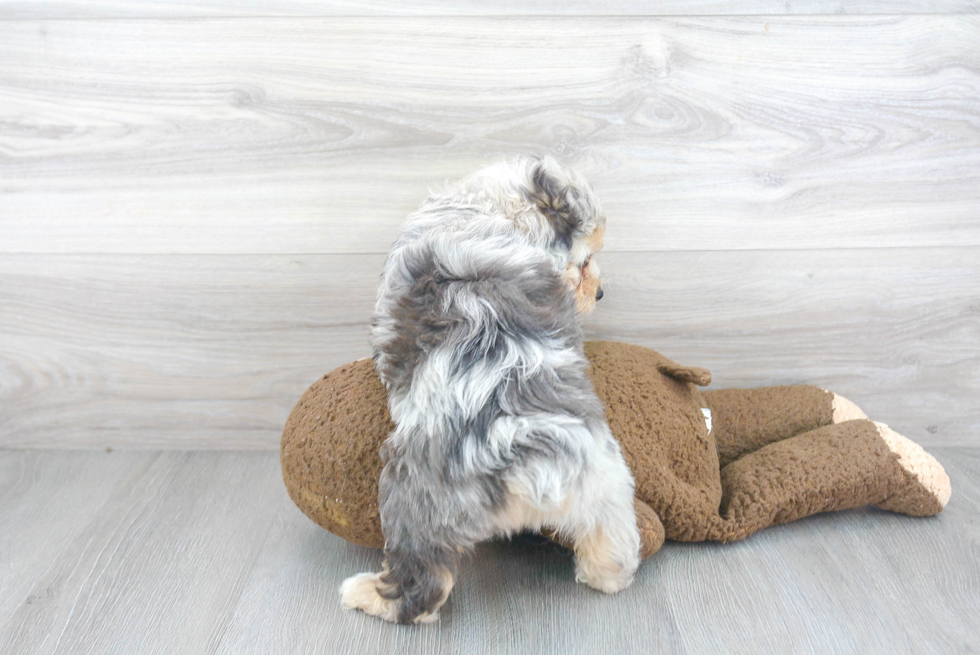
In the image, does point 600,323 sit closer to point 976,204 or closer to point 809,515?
point 809,515

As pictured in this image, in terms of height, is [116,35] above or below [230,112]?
above

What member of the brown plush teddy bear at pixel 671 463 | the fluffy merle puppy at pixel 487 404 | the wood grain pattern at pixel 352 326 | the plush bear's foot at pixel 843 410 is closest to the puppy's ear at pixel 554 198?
the fluffy merle puppy at pixel 487 404

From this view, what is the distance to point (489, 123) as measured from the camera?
5.37ft

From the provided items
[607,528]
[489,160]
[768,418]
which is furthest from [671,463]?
[489,160]

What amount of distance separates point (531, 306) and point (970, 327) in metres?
1.22

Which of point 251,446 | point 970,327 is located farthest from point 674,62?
point 251,446

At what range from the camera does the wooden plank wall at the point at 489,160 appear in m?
1.60

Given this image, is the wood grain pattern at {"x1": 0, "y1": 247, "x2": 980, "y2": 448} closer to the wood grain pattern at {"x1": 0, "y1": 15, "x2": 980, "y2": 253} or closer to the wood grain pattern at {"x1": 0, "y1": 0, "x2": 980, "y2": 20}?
the wood grain pattern at {"x1": 0, "y1": 15, "x2": 980, "y2": 253}

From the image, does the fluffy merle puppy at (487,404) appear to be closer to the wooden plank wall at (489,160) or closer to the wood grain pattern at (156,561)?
the wood grain pattern at (156,561)

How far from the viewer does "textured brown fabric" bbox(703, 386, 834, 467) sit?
1626 mm

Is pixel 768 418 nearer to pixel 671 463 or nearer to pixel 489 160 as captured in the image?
pixel 671 463

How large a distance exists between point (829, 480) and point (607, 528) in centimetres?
51

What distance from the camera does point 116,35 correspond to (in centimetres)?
164

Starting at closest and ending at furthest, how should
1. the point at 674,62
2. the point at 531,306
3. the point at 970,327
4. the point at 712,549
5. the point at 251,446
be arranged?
the point at 531,306 < the point at 712,549 < the point at 674,62 < the point at 970,327 < the point at 251,446
